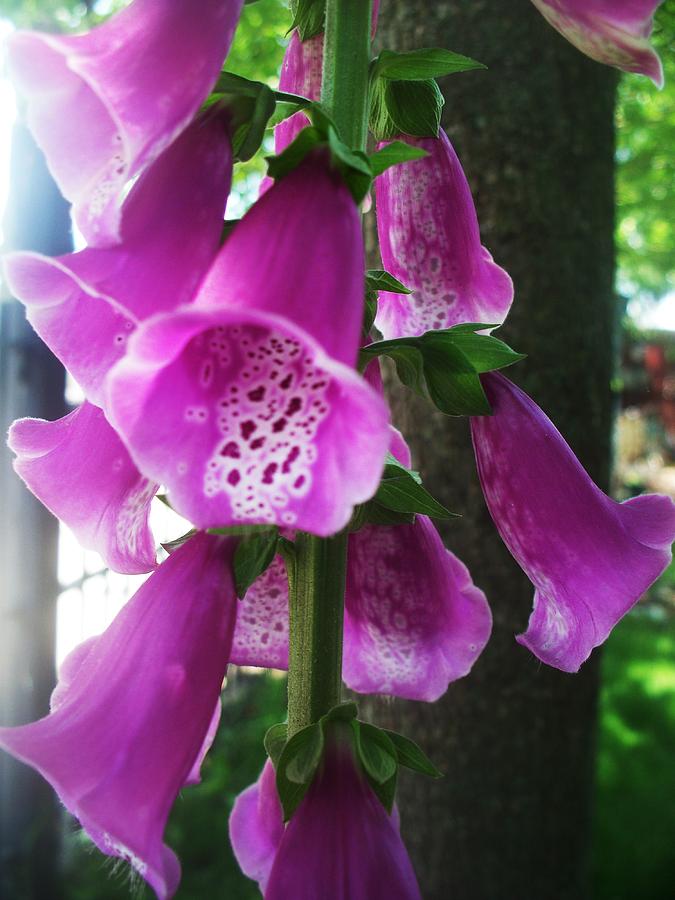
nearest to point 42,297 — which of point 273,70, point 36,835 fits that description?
point 36,835

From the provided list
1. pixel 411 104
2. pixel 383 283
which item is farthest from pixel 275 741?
pixel 411 104

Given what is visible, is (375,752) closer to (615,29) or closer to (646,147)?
(615,29)

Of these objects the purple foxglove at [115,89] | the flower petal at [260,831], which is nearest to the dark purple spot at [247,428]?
the purple foxglove at [115,89]

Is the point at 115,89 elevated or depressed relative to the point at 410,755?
elevated

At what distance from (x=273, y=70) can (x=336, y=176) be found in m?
2.00

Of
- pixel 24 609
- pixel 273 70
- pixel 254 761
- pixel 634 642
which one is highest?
pixel 273 70

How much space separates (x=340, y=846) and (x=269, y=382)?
0.27 m

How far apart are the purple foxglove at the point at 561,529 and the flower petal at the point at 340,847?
→ 14cm

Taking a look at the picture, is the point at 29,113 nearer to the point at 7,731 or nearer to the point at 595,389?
the point at 7,731

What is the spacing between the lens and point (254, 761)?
8.31ft

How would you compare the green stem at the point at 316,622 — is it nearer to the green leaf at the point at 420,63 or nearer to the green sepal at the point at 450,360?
the green sepal at the point at 450,360

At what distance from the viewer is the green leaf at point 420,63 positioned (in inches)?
19.1

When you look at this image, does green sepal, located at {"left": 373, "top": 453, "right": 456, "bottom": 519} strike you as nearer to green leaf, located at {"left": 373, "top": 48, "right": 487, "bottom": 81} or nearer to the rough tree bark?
green leaf, located at {"left": 373, "top": 48, "right": 487, "bottom": 81}

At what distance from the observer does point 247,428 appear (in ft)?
1.21
